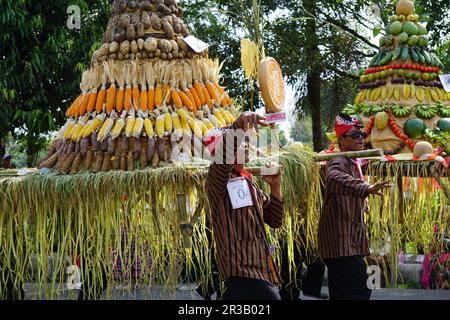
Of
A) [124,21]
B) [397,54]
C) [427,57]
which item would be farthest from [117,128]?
[427,57]

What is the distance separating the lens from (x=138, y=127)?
506 cm

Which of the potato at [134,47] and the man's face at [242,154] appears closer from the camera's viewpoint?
the man's face at [242,154]

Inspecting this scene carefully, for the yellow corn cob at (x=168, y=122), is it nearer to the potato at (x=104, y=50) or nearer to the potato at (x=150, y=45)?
the potato at (x=150, y=45)

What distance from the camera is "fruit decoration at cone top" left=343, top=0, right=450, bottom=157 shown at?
21.1 ft

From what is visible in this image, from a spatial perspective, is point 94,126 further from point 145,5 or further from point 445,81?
point 445,81

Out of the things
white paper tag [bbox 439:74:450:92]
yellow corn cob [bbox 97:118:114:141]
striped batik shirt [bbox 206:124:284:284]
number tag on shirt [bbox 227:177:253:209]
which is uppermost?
white paper tag [bbox 439:74:450:92]

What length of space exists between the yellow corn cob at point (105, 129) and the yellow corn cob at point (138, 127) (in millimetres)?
191

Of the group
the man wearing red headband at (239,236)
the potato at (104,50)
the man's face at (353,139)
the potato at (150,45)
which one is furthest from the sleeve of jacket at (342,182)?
the potato at (104,50)

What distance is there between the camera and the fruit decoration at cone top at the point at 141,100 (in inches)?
200

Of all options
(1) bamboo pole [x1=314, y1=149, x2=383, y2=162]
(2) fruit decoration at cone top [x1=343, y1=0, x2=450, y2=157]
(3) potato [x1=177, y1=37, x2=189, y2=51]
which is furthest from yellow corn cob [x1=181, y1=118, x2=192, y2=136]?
(2) fruit decoration at cone top [x1=343, y1=0, x2=450, y2=157]

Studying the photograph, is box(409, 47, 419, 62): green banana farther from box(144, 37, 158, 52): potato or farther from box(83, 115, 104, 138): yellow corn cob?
box(83, 115, 104, 138): yellow corn cob

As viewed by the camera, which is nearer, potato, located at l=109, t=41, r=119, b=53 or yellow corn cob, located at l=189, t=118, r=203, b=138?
yellow corn cob, located at l=189, t=118, r=203, b=138

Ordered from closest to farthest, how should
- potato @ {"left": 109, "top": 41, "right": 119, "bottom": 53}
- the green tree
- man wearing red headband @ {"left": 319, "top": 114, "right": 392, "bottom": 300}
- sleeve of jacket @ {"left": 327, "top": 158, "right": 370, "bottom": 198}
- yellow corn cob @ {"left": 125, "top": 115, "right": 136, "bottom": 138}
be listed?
sleeve of jacket @ {"left": 327, "top": 158, "right": 370, "bottom": 198}
man wearing red headband @ {"left": 319, "top": 114, "right": 392, "bottom": 300}
yellow corn cob @ {"left": 125, "top": 115, "right": 136, "bottom": 138}
potato @ {"left": 109, "top": 41, "right": 119, "bottom": 53}
the green tree
